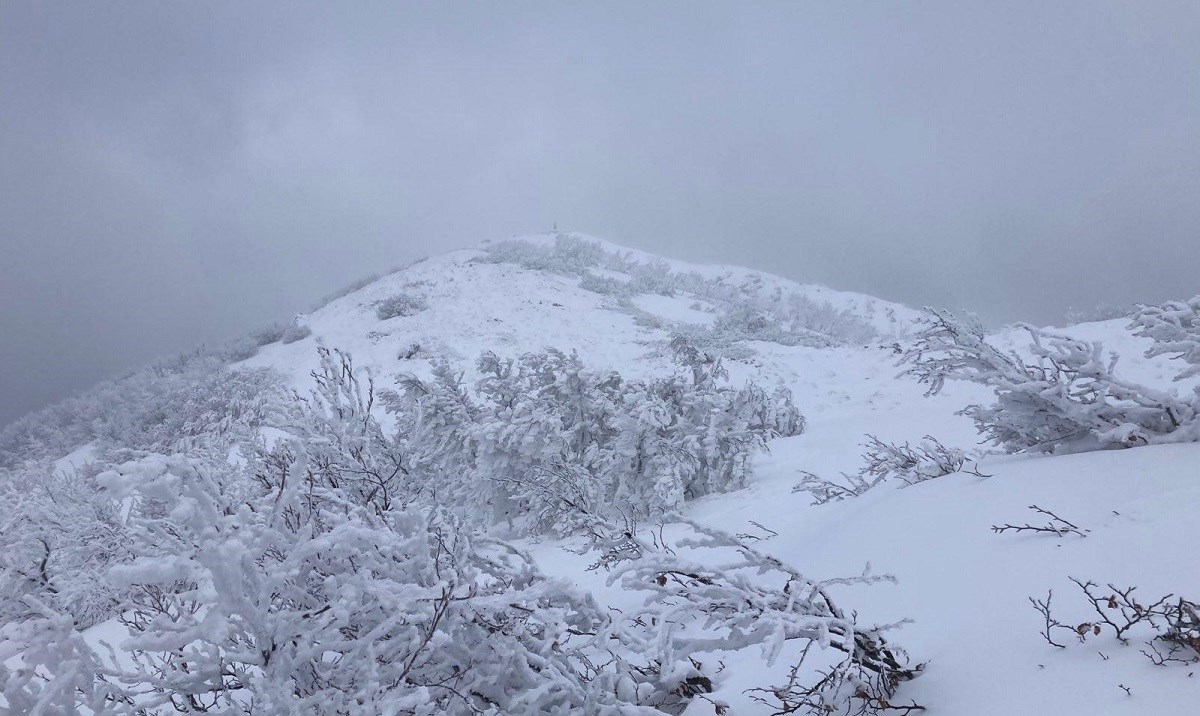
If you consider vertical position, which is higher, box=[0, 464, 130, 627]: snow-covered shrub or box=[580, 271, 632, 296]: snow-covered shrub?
box=[0, 464, 130, 627]: snow-covered shrub

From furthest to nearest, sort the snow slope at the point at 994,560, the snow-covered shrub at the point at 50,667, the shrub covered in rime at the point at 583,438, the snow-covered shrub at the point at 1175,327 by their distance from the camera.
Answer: the shrub covered in rime at the point at 583,438 < the snow-covered shrub at the point at 1175,327 < the snow slope at the point at 994,560 < the snow-covered shrub at the point at 50,667

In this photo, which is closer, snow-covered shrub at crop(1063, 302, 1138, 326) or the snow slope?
the snow slope

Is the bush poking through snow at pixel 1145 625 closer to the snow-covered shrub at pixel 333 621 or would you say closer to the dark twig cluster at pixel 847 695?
the dark twig cluster at pixel 847 695

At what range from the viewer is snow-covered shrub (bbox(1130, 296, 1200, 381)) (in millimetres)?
3807

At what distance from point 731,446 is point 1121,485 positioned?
551 cm

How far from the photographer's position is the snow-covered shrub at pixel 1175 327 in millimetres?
3807

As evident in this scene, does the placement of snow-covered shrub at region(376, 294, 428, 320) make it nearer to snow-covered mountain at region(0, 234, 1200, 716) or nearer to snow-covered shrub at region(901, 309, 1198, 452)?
snow-covered mountain at region(0, 234, 1200, 716)

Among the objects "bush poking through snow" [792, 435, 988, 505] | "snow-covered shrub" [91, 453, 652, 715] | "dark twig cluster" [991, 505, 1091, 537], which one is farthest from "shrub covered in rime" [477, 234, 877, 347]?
"snow-covered shrub" [91, 453, 652, 715]

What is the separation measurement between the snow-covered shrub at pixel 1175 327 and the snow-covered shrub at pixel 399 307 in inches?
880

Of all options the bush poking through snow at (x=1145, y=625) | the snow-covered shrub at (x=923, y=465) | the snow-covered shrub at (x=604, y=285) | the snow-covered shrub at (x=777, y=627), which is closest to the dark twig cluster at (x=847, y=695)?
the snow-covered shrub at (x=777, y=627)

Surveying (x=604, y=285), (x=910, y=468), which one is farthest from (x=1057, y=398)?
(x=604, y=285)

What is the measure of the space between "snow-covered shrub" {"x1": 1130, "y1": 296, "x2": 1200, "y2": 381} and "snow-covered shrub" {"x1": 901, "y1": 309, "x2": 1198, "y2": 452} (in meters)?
0.26

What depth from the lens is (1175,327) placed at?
12.9 ft

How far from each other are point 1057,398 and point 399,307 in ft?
74.4
